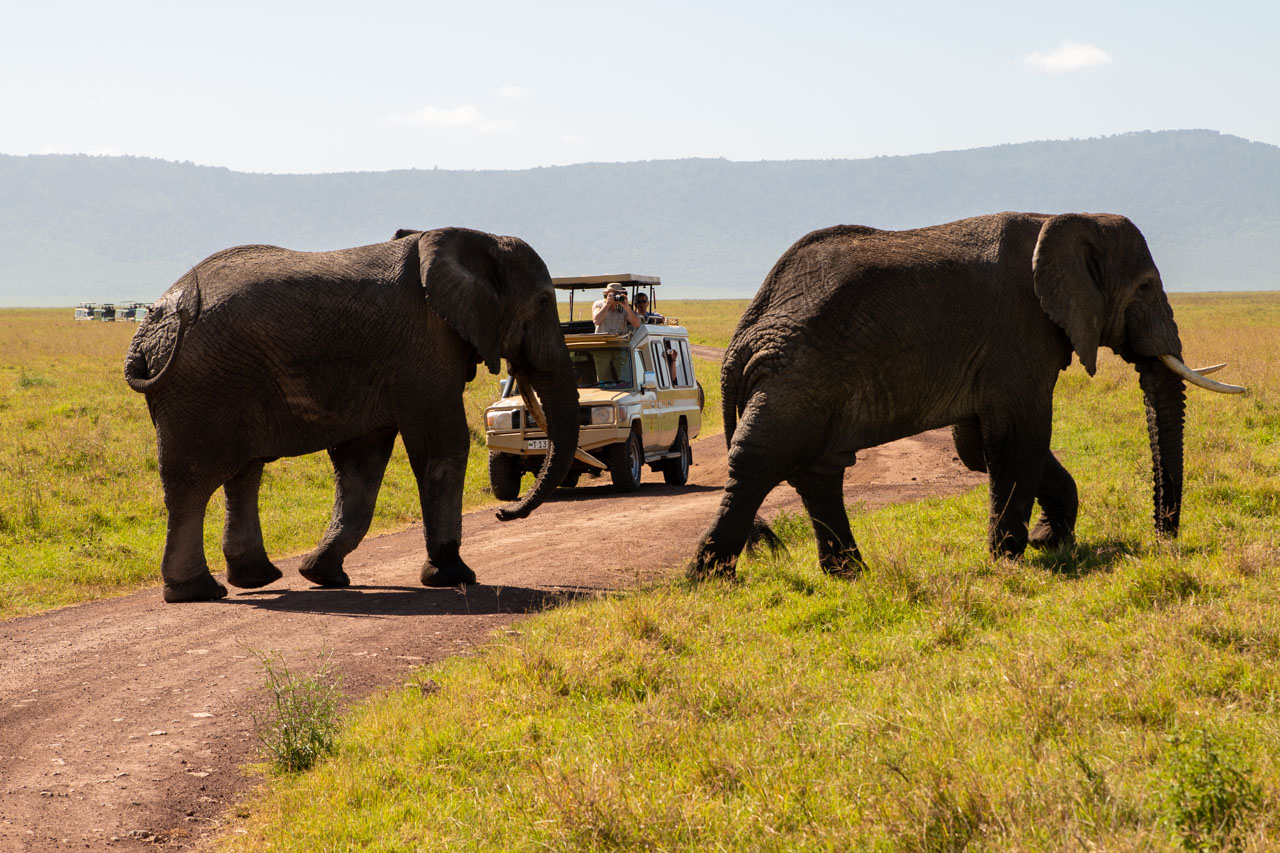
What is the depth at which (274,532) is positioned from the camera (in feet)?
47.0

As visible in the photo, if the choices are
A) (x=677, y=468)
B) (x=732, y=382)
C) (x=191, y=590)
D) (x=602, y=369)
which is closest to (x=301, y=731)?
(x=732, y=382)

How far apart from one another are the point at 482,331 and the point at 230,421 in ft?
7.13

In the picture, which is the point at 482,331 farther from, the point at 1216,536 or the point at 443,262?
the point at 1216,536

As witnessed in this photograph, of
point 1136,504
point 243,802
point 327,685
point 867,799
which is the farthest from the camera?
point 1136,504

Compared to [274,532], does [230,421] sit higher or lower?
higher

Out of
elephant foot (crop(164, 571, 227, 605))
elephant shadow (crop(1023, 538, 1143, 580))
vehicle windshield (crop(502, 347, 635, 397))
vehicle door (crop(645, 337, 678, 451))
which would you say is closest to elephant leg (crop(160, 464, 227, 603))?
elephant foot (crop(164, 571, 227, 605))

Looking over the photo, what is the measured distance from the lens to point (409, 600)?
10.0 metres

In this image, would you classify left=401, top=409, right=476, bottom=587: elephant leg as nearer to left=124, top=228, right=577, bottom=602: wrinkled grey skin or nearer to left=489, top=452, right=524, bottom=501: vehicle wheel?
left=124, top=228, right=577, bottom=602: wrinkled grey skin

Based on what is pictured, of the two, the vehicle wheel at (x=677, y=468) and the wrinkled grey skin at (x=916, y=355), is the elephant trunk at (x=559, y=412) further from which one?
the vehicle wheel at (x=677, y=468)

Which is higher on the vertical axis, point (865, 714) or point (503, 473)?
point (865, 714)

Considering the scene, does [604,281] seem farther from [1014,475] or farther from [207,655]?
[207,655]

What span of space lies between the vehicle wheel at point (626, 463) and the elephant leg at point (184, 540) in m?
7.60

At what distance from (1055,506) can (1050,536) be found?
0.24 metres

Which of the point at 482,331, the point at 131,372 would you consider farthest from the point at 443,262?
the point at 131,372
